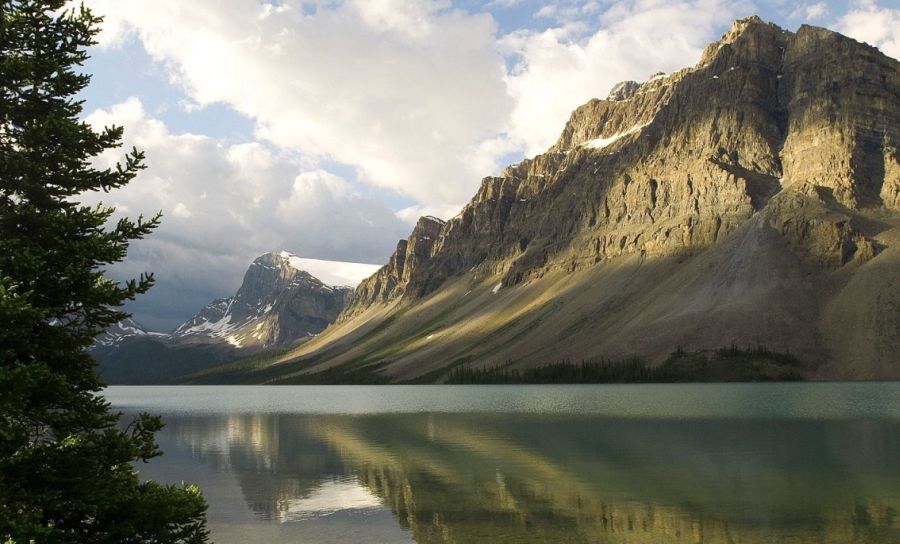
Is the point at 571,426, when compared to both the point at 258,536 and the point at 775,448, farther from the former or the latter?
the point at 258,536

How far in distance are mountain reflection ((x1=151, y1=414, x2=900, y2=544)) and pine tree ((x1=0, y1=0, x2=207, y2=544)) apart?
1732cm

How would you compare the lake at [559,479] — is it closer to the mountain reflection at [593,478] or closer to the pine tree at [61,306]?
the mountain reflection at [593,478]

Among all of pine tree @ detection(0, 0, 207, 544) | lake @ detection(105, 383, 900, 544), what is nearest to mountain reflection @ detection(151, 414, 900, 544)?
lake @ detection(105, 383, 900, 544)

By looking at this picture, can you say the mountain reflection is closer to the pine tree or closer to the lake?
the lake

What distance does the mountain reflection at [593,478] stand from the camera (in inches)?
1318

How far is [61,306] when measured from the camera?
1758cm

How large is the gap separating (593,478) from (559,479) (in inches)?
80.0

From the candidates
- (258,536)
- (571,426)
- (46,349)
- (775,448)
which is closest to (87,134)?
(46,349)

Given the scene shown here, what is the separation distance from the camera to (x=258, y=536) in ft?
113

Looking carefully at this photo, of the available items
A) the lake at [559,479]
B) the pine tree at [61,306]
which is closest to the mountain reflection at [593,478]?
the lake at [559,479]

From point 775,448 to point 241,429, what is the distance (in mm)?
61102

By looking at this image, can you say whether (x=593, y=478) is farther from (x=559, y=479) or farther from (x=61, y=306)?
(x=61, y=306)

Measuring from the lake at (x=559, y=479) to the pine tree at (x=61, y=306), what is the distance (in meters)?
16.7

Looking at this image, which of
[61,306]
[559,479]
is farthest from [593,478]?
[61,306]
